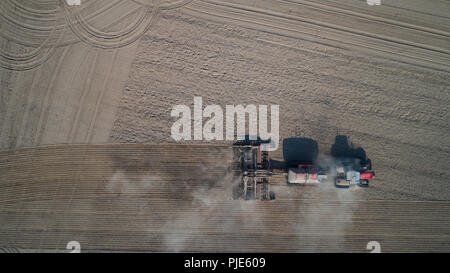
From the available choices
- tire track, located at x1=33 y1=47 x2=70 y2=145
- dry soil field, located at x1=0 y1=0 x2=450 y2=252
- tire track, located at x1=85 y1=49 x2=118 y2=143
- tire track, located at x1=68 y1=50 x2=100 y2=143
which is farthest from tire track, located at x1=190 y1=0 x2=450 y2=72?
tire track, located at x1=33 y1=47 x2=70 y2=145

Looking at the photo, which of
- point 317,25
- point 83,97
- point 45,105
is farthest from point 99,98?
point 317,25

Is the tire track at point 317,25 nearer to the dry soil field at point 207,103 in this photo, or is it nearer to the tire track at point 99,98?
the dry soil field at point 207,103

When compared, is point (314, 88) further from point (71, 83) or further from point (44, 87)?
point (44, 87)

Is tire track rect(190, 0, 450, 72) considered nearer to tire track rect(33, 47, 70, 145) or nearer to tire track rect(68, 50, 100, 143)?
tire track rect(68, 50, 100, 143)

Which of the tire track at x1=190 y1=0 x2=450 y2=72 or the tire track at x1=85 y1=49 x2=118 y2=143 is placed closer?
the tire track at x1=85 y1=49 x2=118 y2=143

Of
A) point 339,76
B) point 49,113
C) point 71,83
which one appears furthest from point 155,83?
point 339,76

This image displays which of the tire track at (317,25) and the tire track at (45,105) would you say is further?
the tire track at (317,25)

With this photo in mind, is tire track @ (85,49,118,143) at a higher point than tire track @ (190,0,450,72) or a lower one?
lower

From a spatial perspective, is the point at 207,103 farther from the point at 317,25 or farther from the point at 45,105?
the point at 45,105

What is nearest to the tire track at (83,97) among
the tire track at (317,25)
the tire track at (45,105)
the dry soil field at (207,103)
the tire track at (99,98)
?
the dry soil field at (207,103)
